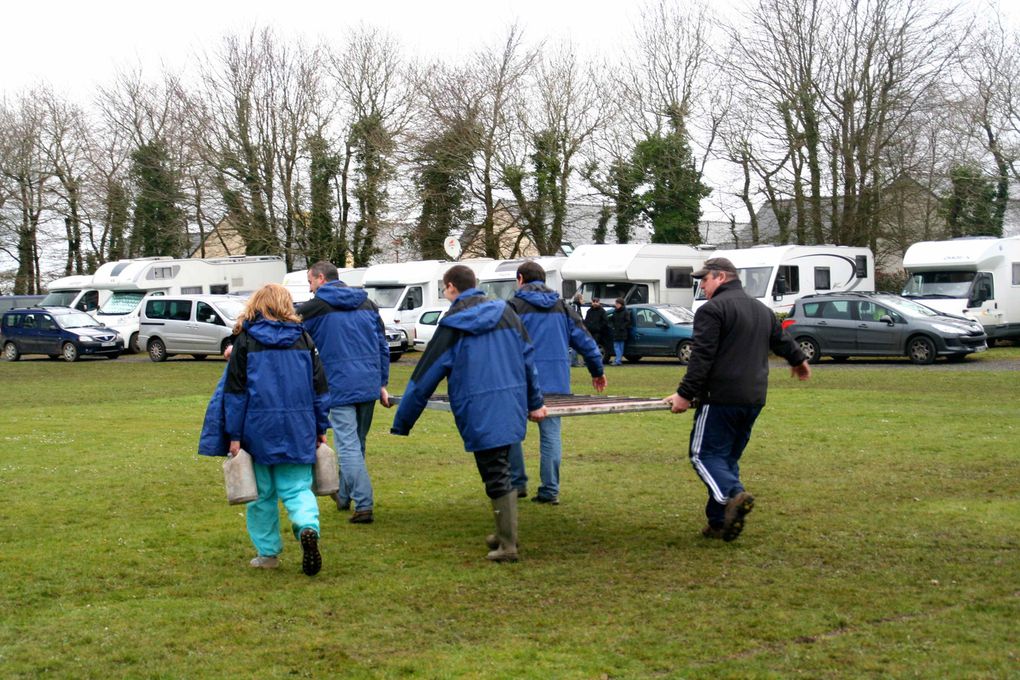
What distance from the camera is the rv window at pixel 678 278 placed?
35.7 m

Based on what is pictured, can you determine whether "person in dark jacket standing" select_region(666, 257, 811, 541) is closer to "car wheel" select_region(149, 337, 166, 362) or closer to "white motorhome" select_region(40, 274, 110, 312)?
"car wheel" select_region(149, 337, 166, 362)

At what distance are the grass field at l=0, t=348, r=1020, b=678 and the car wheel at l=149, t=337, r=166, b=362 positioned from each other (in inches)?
922

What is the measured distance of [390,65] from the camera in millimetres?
49750

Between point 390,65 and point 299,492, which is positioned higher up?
point 390,65

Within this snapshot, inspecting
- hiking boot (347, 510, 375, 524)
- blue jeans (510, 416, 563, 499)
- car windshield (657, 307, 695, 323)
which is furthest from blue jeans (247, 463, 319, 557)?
car windshield (657, 307, 695, 323)

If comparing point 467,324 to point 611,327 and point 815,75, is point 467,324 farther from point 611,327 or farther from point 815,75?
point 815,75

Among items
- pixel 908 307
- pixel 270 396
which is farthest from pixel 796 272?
pixel 270 396

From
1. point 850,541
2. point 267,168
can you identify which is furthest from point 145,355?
point 850,541

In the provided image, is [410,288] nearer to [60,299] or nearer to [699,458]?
[60,299]

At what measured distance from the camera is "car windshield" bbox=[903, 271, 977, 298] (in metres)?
30.6

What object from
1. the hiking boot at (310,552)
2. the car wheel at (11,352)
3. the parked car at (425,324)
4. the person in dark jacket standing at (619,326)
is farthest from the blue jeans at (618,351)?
the hiking boot at (310,552)

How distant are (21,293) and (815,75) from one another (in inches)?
1570

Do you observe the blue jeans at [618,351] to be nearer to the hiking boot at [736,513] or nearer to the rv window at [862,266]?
the rv window at [862,266]

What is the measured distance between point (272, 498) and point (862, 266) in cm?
3073
